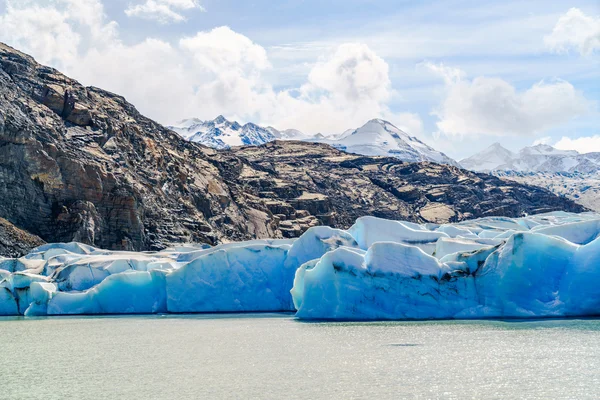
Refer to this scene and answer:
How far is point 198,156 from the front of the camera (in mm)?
79375

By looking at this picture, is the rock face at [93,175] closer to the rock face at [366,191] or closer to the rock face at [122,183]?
the rock face at [122,183]

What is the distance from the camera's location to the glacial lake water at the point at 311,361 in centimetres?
1320

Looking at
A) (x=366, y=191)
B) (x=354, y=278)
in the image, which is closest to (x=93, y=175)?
(x=354, y=278)

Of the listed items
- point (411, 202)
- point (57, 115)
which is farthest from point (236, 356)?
point (411, 202)

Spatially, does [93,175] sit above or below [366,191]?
above

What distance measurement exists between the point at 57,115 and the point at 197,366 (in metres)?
44.2

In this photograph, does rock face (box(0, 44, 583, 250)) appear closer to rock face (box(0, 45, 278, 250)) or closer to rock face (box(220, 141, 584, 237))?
rock face (box(0, 45, 278, 250))

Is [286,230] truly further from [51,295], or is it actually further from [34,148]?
[51,295]

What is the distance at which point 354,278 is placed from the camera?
77.9 feet

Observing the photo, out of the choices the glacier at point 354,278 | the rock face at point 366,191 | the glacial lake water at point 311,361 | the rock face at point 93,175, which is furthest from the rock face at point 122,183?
the glacial lake water at point 311,361

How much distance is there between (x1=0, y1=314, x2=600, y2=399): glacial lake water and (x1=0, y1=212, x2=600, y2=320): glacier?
1.06 metres

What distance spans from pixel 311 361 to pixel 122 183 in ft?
129

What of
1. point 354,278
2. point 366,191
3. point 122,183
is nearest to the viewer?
point 354,278

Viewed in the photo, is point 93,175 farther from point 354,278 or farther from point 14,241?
point 354,278
